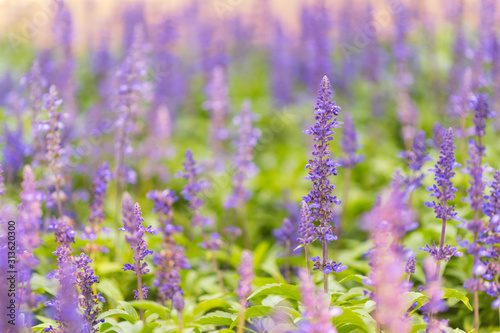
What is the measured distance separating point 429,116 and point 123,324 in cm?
861

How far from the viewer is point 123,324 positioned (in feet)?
13.5

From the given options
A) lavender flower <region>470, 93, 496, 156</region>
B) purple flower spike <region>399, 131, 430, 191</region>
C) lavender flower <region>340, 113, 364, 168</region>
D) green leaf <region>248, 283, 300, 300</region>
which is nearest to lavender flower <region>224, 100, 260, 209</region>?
lavender flower <region>340, 113, 364, 168</region>

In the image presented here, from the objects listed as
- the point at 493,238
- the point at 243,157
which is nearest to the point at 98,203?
the point at 243,157

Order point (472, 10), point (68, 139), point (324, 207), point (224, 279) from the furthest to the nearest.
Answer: point (472, 10) < point (68, 139) < point (224, 279) < point (324, 207)

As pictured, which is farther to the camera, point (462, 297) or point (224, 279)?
point (224, 279)

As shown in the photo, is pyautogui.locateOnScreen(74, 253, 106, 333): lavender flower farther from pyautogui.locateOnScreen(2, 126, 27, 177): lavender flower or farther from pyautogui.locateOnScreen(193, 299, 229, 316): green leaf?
pyautogui.locateOnScreen(2, 126, 27, 177): lavender flower

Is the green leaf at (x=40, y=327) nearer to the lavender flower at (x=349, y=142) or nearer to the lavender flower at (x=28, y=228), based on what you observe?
the lavender flower at (x=28, y=228)

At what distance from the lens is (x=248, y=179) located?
8.66 meters

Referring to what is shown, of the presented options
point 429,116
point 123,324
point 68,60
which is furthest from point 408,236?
point 68,60

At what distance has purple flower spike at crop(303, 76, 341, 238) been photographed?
403 cm

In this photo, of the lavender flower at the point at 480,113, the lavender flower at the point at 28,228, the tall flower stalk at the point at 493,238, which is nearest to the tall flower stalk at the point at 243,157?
the lavender flower at the point at 480,113

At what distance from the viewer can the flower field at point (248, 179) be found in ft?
13.1

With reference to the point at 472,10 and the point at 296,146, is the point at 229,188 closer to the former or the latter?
the point at 296,146

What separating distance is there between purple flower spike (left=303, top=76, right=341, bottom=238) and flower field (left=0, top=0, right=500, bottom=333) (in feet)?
0.05
